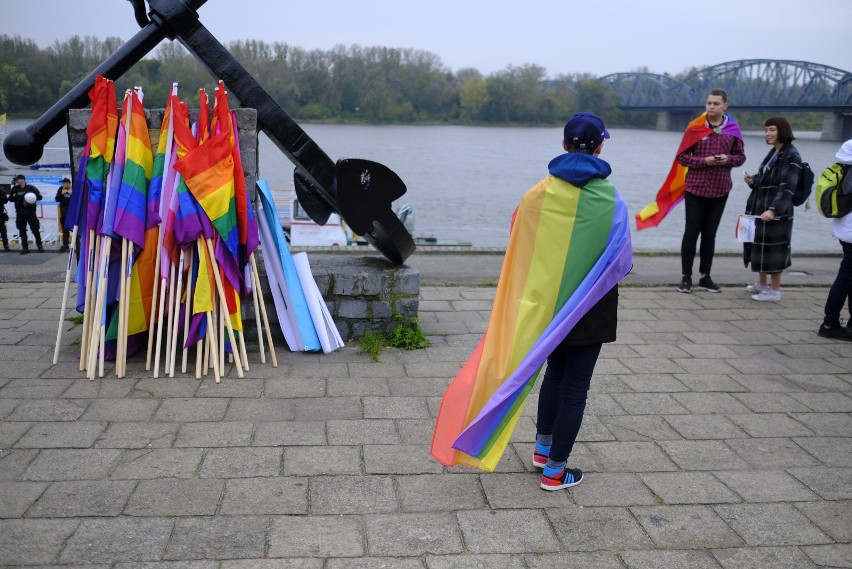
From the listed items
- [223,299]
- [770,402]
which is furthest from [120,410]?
[770,402]

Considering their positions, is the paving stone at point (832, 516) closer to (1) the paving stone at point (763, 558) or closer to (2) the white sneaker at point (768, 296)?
(1) the paving stone at point (763, 558)

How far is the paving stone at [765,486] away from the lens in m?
3.92

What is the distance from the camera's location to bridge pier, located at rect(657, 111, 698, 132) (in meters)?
46.5

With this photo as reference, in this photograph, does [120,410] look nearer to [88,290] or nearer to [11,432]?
[11,432]

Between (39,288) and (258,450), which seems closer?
(258,450)

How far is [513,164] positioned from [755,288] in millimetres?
51068

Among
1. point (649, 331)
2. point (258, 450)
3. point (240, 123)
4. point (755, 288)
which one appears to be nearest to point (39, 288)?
point (240, 123)

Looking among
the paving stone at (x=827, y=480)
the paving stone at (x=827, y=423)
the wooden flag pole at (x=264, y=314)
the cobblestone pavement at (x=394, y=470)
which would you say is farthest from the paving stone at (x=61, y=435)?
the paving stone at (x=827, y=423)

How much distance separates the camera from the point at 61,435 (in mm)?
4352

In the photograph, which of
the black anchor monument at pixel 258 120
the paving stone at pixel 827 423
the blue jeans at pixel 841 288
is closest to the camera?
the paving stone at pixel 827 423

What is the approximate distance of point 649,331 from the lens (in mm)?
6879

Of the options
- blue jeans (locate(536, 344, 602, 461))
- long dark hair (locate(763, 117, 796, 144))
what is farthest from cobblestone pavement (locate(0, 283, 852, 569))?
long dark hair (locate(763, 117, 796, 144))

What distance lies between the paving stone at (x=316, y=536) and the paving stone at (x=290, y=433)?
2.76 ft

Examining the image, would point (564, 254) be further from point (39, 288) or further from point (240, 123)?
point (39, 288)
